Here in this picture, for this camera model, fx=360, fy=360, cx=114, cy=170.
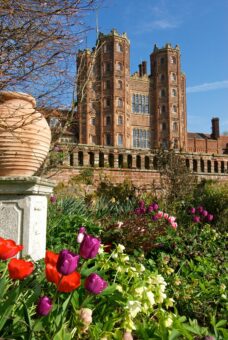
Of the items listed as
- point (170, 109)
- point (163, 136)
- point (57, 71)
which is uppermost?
point (170, 109)

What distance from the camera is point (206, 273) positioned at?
3.78m

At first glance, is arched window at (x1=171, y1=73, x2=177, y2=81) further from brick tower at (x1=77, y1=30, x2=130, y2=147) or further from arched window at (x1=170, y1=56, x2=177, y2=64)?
brick tower at (x1=77, y1=30, x2=130, y2=147)

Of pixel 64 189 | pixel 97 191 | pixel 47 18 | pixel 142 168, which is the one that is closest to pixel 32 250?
pixel 47 18

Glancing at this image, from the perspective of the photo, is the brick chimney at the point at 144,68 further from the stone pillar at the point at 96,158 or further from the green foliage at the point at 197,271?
the green foliage at the point at 197,271

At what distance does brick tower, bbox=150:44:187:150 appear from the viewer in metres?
44.0

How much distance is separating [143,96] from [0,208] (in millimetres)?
42550

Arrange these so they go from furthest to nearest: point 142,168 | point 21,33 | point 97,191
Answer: point 142,168 < point 97,191 < point 21,33

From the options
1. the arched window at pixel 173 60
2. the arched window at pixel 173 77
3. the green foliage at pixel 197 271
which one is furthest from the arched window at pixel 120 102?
the green foliage at pixel 197 271

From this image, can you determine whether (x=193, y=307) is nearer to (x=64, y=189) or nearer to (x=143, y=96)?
(x=64, y=189)

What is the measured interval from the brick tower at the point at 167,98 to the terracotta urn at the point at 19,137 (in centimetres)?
4059

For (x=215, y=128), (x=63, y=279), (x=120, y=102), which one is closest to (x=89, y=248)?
(x=63, y=279)

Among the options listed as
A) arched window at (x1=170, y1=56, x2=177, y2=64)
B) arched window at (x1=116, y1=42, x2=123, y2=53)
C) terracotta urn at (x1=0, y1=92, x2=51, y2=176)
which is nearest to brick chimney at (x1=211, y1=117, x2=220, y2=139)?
arched window at (x1=170, y1=56, x2=177, y2=64)

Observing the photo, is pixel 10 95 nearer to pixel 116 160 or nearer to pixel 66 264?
pixel 66 264

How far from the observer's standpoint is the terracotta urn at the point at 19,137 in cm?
342
